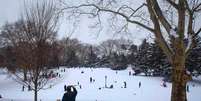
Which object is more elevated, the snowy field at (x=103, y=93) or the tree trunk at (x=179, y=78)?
the tree trunk at (x=179, y=78)

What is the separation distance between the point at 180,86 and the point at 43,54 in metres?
7.83

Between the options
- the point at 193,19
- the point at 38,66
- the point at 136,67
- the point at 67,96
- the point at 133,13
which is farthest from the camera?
the point at 136,67

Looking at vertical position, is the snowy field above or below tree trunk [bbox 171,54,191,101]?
below

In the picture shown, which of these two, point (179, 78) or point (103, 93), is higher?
point (179, 78)

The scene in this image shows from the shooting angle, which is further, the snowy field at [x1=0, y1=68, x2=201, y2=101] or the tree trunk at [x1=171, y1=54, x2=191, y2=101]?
the snowy field at [x1=0, y1=68, x2=201, y2=101]

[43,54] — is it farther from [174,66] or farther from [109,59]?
[109,59]

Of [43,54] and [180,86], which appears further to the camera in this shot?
[43,54]

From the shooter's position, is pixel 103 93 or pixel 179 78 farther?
pixel 103 93

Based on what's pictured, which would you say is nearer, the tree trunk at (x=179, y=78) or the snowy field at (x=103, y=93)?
the tree trunk at (x=179, y=78)

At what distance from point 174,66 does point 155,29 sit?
1.55m

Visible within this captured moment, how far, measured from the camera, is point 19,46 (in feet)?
66.7

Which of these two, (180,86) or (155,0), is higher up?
(155,0)

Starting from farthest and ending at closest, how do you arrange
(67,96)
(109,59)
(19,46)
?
(109,59)
(19,46)
(67,96)

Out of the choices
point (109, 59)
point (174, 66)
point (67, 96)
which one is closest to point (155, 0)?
point (174, 66)
